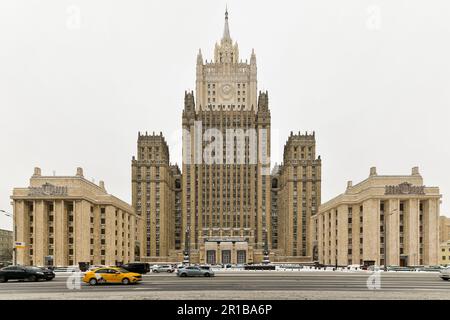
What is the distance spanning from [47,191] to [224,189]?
251ft

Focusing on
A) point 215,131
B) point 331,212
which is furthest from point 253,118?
point 331,212

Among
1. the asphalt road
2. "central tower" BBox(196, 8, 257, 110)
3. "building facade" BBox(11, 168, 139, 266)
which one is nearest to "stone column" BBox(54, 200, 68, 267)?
"building facade" BBox(11, 168, 139, 266)

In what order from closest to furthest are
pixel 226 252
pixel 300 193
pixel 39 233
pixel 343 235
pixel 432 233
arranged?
pixel 432 233 < pixel 39 233 < pixel 343 235 < pixel 226 252 < pixel 300 193

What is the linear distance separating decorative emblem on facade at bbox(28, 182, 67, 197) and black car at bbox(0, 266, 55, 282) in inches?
2146

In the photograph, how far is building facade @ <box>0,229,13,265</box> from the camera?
151000 millimetres

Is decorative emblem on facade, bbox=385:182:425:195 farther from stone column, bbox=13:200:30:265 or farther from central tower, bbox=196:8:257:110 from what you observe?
central tower, bbox=196:8:257:110

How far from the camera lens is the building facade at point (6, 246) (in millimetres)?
151000

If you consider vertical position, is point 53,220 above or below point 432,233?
above

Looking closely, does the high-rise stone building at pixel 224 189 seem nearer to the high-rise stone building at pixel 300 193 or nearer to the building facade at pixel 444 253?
the high-rise stone building at pixel 300 193

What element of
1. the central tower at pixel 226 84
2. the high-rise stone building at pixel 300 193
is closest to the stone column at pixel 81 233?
the high-rise stone building at pixel 300 193

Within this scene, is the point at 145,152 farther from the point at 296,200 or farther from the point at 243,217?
the point at 296,200

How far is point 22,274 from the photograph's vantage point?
116 ft

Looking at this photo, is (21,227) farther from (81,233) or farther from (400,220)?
(400,220)

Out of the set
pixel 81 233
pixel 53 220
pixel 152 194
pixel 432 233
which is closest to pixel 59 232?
pixel 53 220
